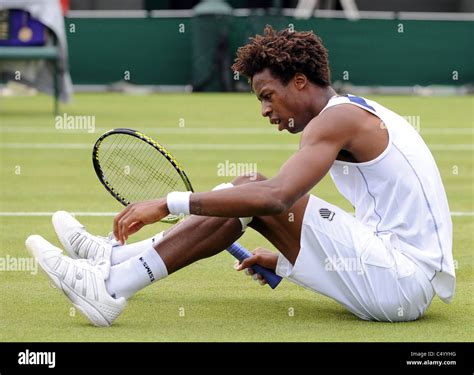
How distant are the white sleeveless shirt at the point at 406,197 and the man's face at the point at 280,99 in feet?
0.59

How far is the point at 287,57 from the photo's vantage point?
5535 mm

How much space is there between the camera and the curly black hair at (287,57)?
5.55m

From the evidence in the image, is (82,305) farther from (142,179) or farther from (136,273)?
(142,179)

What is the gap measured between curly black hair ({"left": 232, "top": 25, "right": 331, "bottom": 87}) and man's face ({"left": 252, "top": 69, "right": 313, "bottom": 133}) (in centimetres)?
3

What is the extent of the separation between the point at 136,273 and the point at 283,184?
916mm

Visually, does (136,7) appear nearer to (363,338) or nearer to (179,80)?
(179,80)

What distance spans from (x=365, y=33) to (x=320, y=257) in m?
20.0

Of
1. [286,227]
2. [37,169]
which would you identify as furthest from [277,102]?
[37,169]

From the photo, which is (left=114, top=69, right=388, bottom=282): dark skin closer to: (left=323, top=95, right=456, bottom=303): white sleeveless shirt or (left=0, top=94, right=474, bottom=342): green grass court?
(left=323, top=95, right=456, bottom=303): white sleeveless shirt

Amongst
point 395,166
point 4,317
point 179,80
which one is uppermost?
point 395,166

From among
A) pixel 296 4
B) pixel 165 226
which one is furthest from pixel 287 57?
pixel 296 4

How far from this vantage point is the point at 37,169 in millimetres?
12484

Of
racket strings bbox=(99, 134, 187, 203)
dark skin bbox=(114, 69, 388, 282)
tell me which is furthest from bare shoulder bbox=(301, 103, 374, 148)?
racket strings bbox=(99, 134, 187, 203)

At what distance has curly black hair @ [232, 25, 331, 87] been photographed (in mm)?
5547
